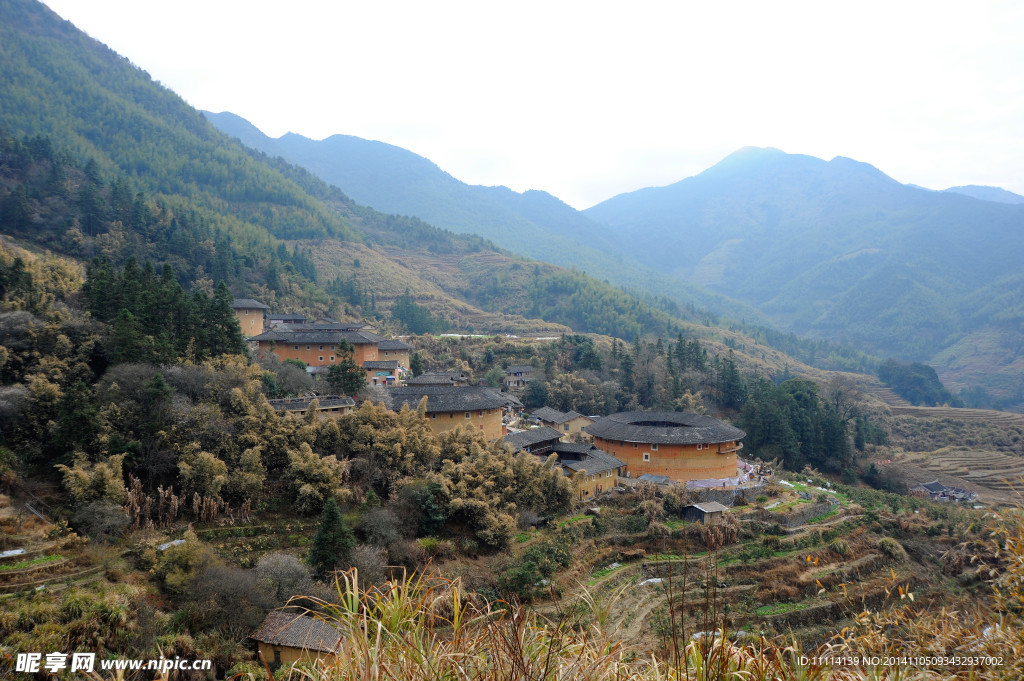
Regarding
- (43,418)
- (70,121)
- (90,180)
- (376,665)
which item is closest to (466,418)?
(43,418)

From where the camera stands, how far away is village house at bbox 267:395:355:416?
19.8 metres

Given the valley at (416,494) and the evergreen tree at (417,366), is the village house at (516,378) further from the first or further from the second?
the evergreen tree at (417,366)

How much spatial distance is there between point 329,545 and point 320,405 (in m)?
7.39

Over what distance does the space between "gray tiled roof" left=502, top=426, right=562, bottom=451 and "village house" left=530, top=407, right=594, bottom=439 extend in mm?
4853

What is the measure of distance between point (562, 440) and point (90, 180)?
143ft

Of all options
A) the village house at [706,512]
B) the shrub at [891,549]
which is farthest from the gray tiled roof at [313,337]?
the shrub at [891,549]

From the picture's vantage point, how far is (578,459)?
26.5 metres

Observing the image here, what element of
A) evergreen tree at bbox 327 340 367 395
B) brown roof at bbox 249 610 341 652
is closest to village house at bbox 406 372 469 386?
evergreen tree at bbox 327 340 367 395

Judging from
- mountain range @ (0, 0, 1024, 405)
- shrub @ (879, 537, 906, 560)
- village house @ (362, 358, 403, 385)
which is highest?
mountain range @ (0, 0, 1024, 405)

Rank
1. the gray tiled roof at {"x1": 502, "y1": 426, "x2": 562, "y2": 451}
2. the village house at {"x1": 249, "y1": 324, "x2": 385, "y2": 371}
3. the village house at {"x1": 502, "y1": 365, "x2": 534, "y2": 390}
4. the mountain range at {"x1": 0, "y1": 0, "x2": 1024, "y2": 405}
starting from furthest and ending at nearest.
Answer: the mountain range at {"x1": 0, "y1": 0, "x2": 1024, "y2": 405} → the village house at {"x1": 502, "y1": 365, "x2": 534, "y2": 390} → the village house at {"x1": 249, "y1": 324, "x2": 385, "y2": 371} → the gray tiled roof at {"x1": 502, "y1": 426, "x2": 562, "y2": 451}

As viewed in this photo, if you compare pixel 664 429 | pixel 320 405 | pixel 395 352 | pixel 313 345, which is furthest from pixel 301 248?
pixel 664 429

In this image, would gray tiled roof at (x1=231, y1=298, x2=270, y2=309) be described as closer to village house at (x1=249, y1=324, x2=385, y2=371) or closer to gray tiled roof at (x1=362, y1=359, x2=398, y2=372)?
village house at (x1=249, y1=324, x2=385, y2=371)

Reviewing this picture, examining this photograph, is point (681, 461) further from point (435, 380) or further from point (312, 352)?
point (312, 352)

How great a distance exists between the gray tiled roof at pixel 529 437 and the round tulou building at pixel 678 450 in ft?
9.36
